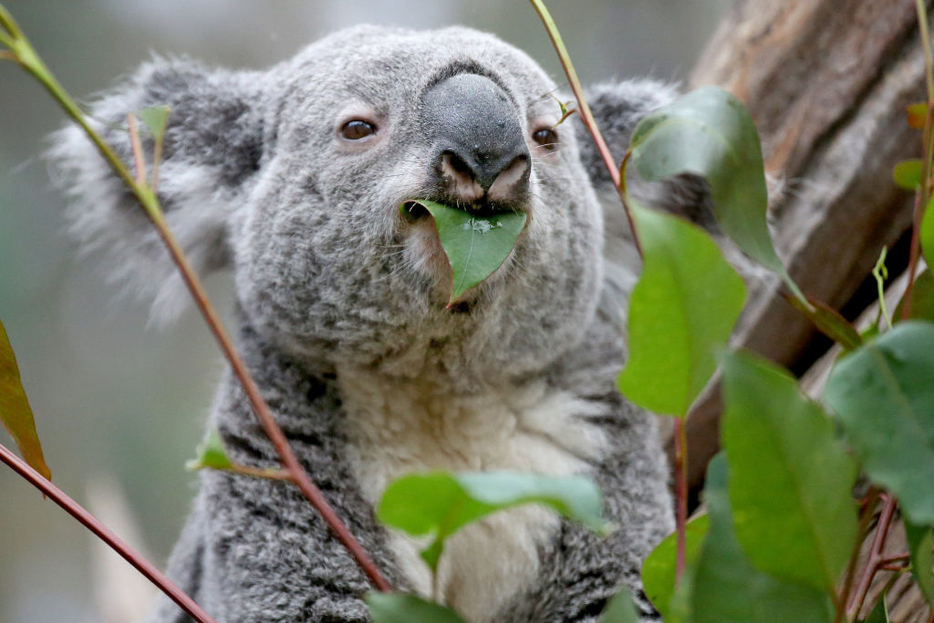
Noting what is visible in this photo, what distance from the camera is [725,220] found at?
0.96 m

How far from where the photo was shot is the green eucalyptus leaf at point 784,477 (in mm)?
711

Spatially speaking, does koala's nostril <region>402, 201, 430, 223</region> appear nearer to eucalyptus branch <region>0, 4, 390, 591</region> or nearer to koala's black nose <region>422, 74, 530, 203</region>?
koala's black nose <region>422, 74, 530, 203</region>

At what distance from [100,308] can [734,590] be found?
22.8ft

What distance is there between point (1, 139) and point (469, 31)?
18.9 ft

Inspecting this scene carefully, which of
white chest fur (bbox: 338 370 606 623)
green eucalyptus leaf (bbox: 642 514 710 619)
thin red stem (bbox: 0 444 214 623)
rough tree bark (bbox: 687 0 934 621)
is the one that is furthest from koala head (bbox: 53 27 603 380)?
rough tree bark (bbox: 687 0 934 621)

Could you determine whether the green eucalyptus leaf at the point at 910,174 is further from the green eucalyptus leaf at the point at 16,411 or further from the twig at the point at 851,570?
the green eucalyptus leaf at the point at 16,411

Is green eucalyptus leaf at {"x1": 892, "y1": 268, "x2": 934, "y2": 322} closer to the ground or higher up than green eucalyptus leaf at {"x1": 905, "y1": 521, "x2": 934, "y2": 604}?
higher up

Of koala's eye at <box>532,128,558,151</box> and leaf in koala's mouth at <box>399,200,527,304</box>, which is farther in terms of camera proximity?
koala's eye at <box>532,128,558,151</box>

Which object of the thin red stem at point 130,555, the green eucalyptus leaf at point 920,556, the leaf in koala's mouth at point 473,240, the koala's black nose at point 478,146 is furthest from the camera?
the koala's black nose at point 478,146

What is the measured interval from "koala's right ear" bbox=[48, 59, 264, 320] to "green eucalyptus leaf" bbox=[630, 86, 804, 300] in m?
1.35

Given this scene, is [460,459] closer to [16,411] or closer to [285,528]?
[285,528]

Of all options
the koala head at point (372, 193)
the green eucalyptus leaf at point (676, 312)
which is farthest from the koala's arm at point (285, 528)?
the green eucalyptus leaf at point (676, 312)

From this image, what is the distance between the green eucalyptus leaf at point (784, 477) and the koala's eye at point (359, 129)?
48.5 inches

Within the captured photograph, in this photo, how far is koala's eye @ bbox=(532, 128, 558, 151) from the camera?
1917 millimetres
